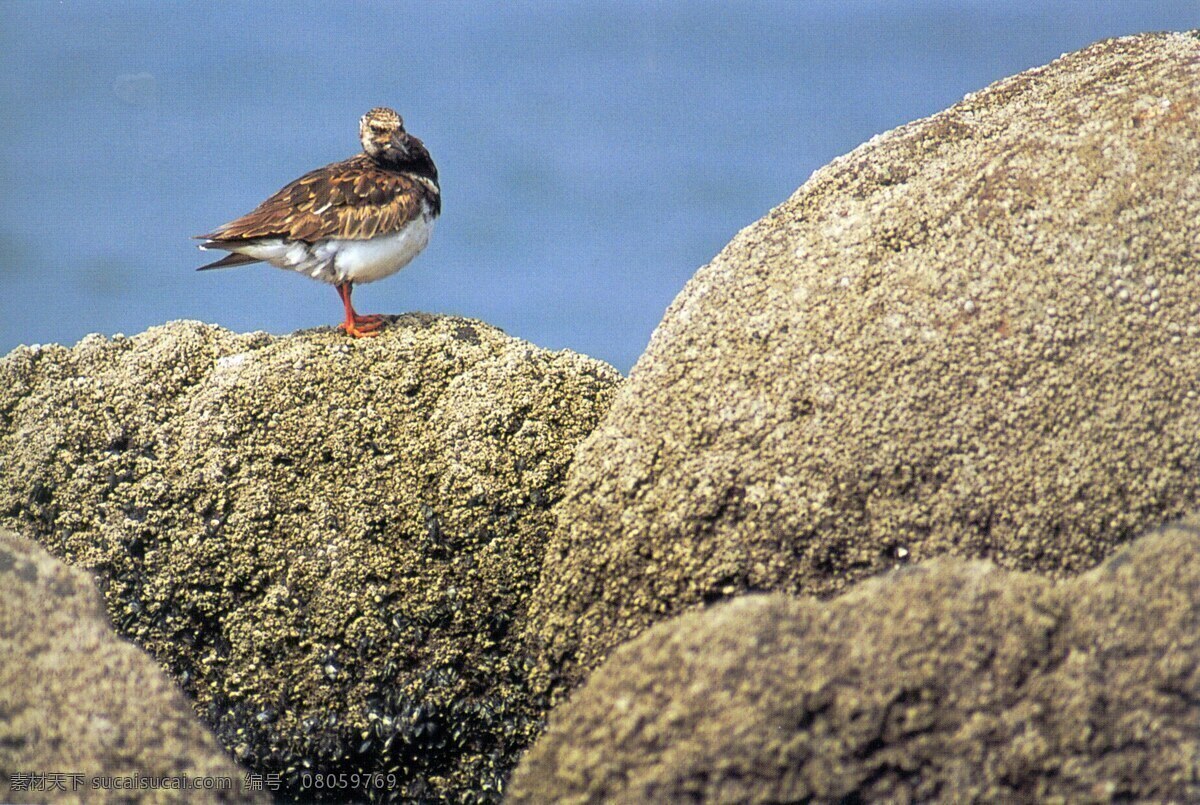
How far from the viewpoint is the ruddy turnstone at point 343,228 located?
5.17 m

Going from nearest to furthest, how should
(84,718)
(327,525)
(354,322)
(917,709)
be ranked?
(917,709) → (84,718) → (327,525) → (354,322)

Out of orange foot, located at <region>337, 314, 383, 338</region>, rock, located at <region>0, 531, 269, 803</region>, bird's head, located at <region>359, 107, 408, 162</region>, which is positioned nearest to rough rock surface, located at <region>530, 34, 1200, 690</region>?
orange foot, located at <region>337, 314, 383, 338</region>

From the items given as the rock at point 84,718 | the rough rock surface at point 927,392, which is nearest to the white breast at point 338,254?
the rough rock surface at point 927,392

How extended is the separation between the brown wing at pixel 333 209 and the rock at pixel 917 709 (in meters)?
2.92

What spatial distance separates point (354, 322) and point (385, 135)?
3.09 ft

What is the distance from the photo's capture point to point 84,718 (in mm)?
3041

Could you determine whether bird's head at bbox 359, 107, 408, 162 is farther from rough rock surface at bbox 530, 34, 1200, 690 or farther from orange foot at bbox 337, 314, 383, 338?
rough rock surface at bbox 530, 34, 1200, 690

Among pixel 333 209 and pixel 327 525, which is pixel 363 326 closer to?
pixel 333 209

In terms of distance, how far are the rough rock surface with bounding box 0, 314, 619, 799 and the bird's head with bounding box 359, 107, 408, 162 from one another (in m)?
1.10

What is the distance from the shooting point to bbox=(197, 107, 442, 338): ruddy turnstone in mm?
5168

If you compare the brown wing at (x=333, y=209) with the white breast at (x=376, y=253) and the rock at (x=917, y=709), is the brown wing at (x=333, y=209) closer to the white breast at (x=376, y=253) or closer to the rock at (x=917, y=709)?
the white breast at (x=376, y=253)

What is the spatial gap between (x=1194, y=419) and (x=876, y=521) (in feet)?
3.35

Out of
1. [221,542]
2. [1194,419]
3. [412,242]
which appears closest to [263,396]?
[221,542]

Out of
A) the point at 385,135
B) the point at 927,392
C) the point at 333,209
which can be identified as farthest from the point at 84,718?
the point at 385,135
